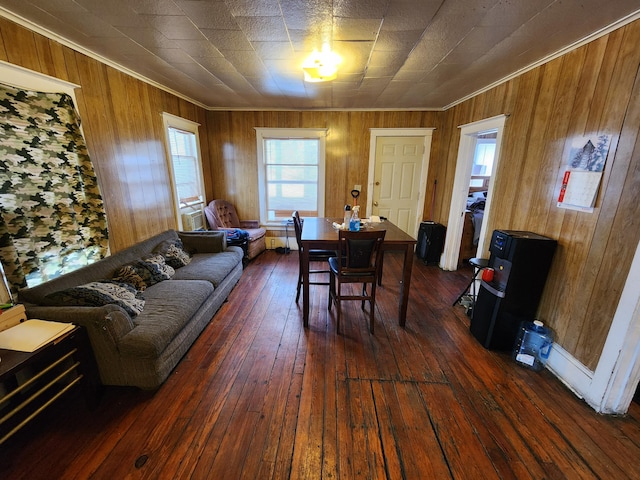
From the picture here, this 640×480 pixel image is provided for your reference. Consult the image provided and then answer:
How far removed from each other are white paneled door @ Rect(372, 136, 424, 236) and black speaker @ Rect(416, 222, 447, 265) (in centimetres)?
58

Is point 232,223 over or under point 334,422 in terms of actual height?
over

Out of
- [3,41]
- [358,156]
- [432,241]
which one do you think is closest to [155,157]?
[3,41]

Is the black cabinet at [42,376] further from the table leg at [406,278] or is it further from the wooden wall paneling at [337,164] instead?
the wooden wall paneling at [337,164]

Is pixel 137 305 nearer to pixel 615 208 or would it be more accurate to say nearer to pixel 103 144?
pixel 103 144

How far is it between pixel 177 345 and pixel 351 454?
4.64ft

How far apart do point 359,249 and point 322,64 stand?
1.62 metres

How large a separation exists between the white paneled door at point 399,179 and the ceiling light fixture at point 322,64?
7.89 feet

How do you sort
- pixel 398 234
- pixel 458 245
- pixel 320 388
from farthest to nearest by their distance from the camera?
pixel 458 245, pixel 398 234, pixel 320 388

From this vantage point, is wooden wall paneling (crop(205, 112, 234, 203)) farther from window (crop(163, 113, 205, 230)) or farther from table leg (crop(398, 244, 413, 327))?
table leg (crop(398, 244, 413, 327))

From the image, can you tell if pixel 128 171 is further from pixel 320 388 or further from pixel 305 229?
pixel 320 388

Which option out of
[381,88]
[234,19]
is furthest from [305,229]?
[381,88]

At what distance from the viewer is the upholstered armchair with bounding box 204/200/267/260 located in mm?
4277

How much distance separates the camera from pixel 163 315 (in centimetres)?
198

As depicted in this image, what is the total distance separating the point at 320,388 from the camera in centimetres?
186
